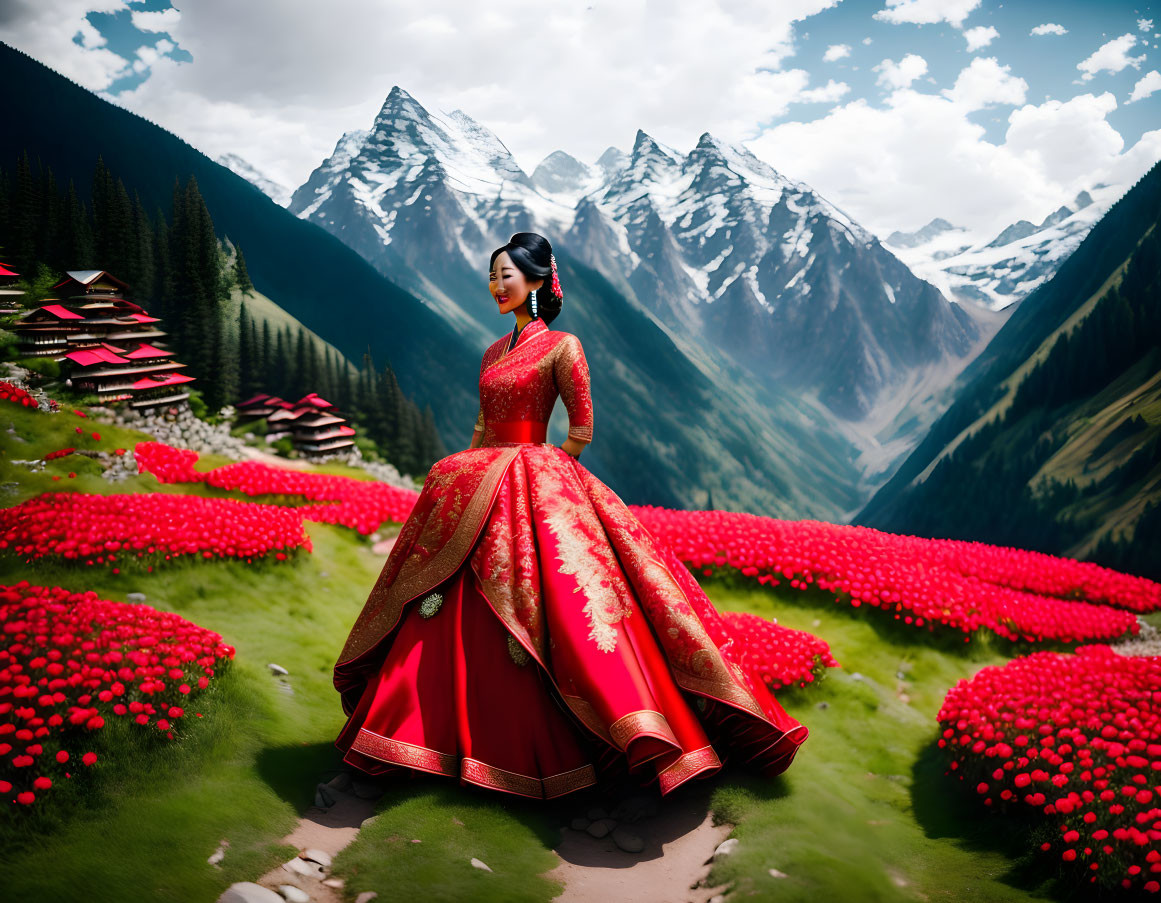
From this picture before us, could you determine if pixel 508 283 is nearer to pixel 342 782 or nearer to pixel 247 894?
pixel 342 782

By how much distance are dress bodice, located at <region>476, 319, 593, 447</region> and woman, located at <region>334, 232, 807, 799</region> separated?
0.03ft

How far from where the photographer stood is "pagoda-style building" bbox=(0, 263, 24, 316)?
939 cm

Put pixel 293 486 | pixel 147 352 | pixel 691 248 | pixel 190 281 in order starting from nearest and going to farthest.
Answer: pixel 293 486
pixel 147 352
pixel 190 281
pixel 691 248

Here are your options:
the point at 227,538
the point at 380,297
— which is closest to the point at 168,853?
the point at 227,538

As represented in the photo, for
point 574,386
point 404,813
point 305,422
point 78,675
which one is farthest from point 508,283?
point 305,422

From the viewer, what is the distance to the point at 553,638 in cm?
356

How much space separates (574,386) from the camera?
13.7ft

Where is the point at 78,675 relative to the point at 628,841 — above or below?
above

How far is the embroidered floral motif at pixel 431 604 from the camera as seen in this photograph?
3805 mm

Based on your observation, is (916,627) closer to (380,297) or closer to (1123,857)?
(1123,857)

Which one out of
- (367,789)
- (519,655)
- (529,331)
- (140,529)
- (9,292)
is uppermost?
(9,292)

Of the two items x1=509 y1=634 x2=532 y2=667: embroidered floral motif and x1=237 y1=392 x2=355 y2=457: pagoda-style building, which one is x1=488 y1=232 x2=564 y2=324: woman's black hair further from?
x1=237 y1=392 x2=355 y2=457: pagoda-style building

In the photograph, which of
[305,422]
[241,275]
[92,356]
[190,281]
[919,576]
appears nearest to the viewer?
[919,576]

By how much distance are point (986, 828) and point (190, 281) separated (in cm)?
1349
